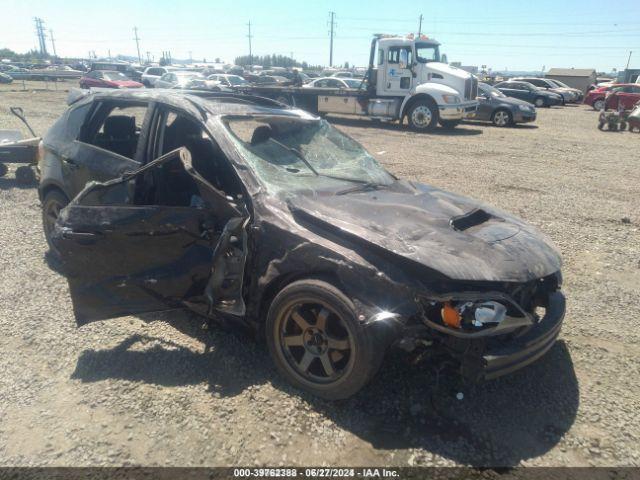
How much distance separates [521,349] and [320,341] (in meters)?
1.15

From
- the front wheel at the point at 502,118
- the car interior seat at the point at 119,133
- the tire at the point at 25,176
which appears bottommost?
the tire at the point at 25,176

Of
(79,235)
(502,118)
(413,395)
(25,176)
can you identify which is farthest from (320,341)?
(502,118)

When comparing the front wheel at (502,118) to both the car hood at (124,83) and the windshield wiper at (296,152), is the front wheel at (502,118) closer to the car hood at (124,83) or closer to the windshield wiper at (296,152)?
the windshield wiper at (296,152)

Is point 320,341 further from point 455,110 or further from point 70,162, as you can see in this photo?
point 455,110

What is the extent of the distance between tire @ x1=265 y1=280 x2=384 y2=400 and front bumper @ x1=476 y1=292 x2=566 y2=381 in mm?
575

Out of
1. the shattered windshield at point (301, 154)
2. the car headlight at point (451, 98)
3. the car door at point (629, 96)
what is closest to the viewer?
A: the shattered windshield at point (301, 154)

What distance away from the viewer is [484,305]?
2.47 m

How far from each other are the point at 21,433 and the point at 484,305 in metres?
2.67

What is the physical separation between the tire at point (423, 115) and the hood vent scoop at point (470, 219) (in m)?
13.1

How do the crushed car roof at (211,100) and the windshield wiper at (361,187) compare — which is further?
the crushed car roof at (211,100)

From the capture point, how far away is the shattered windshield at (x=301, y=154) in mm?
3230

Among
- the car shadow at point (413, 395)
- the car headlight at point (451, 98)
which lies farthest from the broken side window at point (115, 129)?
the car headlight at point (451, 98)

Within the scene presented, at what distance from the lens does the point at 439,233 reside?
110 inches

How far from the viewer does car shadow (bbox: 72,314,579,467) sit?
8.29 ft
